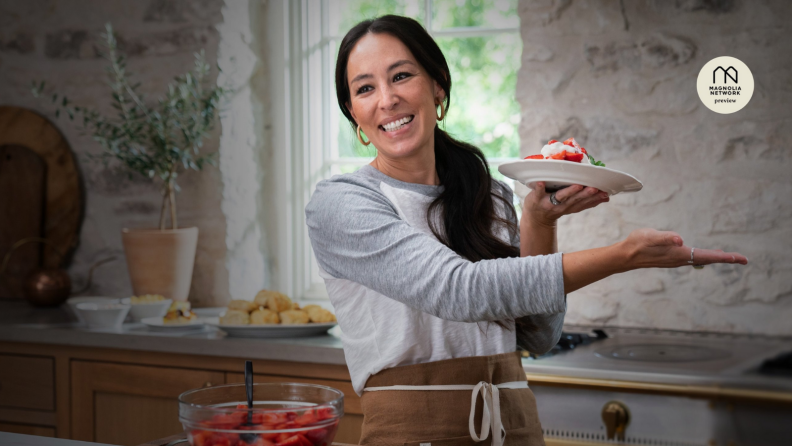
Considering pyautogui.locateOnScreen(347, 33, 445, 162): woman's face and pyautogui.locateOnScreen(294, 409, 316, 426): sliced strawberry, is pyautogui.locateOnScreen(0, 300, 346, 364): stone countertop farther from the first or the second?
pyautogui.locateOnScreen(294, 409, 316, 426): sliced strawberry

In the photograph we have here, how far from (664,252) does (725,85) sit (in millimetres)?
1463

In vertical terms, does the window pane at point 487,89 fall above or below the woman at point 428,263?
above

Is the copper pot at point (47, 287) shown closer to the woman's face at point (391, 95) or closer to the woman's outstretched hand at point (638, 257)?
the woman's face at point (391, 95)

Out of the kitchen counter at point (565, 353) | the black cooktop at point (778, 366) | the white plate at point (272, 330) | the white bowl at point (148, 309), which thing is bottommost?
the black cooktop at point (778, 366)

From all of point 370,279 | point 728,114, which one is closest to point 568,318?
point 728,114

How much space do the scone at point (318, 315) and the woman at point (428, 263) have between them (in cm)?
88

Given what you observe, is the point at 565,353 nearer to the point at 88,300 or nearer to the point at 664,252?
the point at 664,252

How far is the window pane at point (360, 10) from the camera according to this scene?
8.87 feet

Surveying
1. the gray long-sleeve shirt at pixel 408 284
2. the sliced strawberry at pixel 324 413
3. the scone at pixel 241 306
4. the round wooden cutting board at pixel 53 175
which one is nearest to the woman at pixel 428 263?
the gray long-sleeve shirt at pixel 408 284

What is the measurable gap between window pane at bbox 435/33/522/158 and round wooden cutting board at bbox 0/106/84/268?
1.52 m

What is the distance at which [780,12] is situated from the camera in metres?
2.13

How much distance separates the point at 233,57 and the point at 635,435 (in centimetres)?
191

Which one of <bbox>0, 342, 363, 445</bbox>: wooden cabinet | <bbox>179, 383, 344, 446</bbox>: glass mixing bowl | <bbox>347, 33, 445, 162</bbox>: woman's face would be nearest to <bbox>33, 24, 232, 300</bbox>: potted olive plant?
<bbox>0, 342, 363, 445</bbox>: wooden cabinet

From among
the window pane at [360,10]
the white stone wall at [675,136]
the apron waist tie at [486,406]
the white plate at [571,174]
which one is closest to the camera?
the white plate at [571,174]
